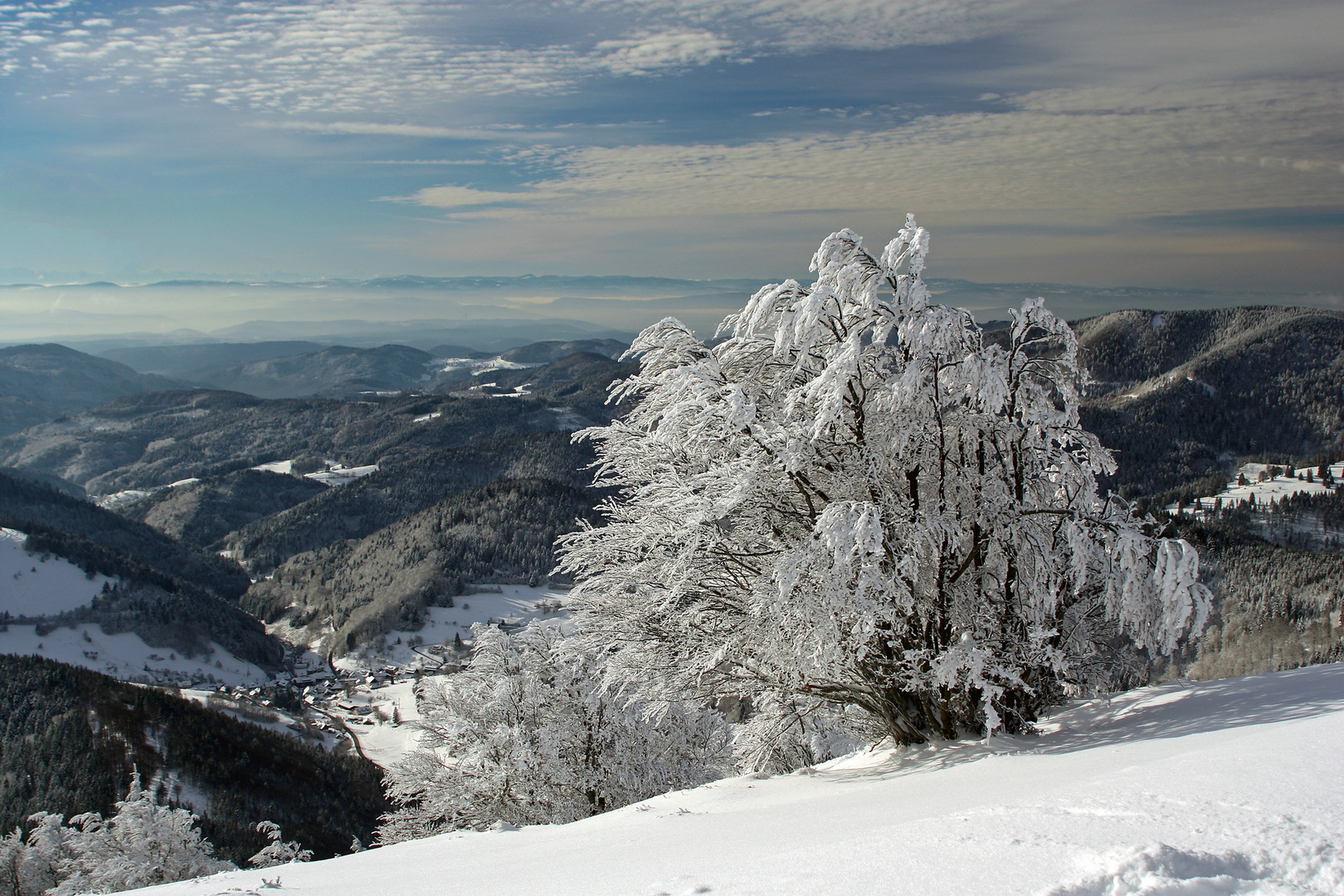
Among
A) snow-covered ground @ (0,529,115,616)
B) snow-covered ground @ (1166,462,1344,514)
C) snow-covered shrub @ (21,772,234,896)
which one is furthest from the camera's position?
snow-covered ground @ (1166,462,1344,514)

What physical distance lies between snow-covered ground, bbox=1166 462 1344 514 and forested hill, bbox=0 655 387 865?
166m

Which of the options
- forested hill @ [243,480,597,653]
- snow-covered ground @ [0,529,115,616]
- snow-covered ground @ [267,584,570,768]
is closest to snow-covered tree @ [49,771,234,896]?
snow-covered ground @ [267,584,570,768]

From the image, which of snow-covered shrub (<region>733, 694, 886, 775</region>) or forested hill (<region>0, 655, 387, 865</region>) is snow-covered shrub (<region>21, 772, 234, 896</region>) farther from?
forested hill (<region>0, 655, 387, 865</region>)

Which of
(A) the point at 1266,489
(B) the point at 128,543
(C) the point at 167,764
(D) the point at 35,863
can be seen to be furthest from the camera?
(B) the point at 128,543

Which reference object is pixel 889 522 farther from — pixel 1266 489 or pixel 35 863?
pixel 1266 489

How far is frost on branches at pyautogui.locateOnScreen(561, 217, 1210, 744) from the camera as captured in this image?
9.25 m

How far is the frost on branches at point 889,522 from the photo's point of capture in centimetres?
925

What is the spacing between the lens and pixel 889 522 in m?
9.79

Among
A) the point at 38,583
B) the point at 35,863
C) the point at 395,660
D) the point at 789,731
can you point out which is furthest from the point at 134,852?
the point at 38,583

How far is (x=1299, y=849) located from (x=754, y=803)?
18.9 feet

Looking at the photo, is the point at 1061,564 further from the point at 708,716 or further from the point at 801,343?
the point at 708,716

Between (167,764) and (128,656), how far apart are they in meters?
74.5

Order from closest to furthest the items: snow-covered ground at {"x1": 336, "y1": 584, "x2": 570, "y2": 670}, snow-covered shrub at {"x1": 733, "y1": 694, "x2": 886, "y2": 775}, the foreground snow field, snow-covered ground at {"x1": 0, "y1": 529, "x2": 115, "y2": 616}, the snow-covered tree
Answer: the foreground snow field < snow-covered shrub at {"x1": 733, "y1": 694, "x2": 886, "y2": 775} < the snow-covered tree < snow-covered ground at {"x1": 336, "y1": 584, "x2": 570, "y2": 670} < snow-covered ground at {"x1": 0, "y1": 529, "x2": 115, "y2": 616}

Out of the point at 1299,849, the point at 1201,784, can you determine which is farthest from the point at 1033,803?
the point at 1299,849
